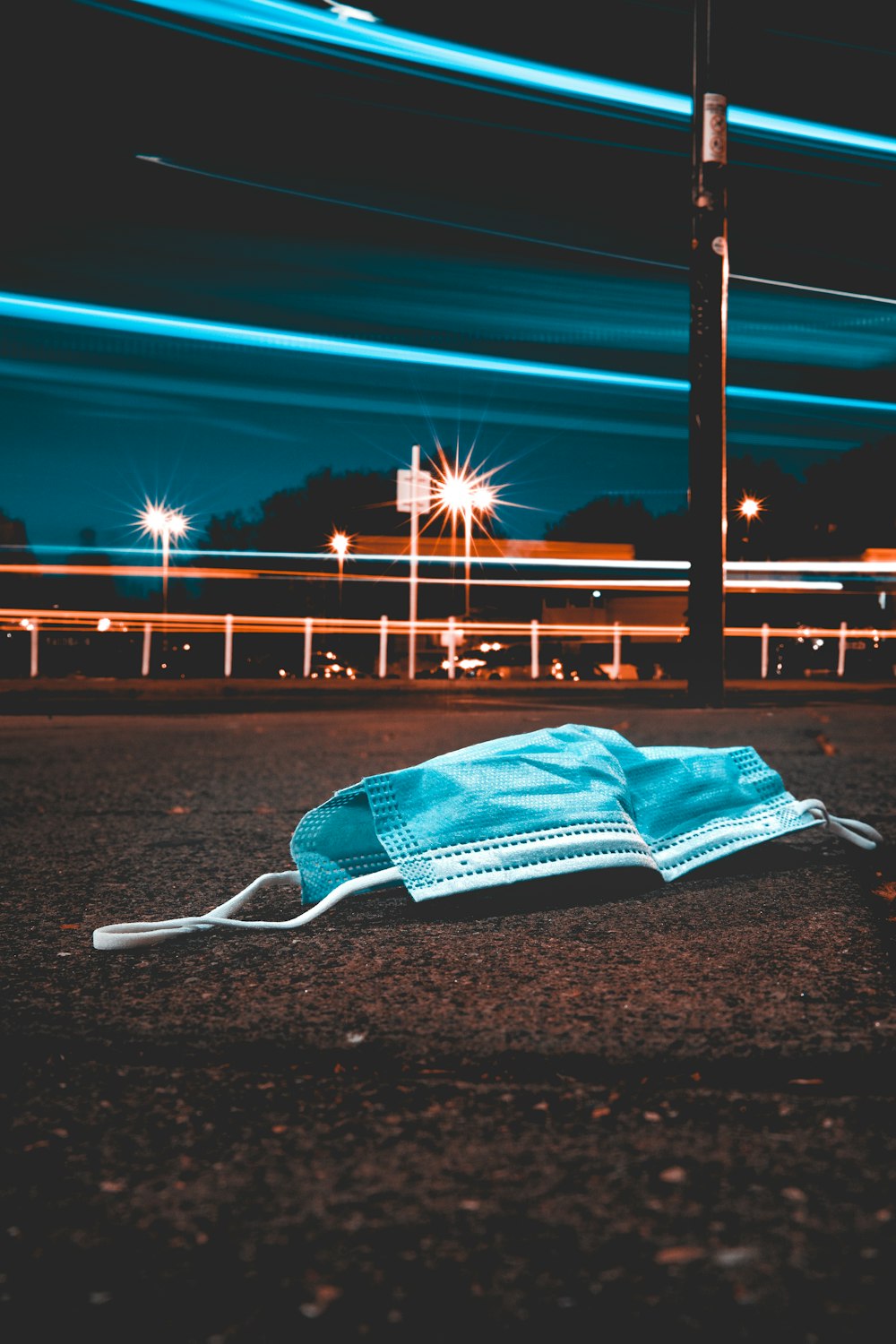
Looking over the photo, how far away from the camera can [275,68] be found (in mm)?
8633

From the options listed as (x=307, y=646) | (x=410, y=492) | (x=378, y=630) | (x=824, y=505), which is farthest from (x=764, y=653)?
(x=410, y=492)

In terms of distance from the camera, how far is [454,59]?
7941mm

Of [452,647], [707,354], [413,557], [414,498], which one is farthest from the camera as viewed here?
[414,498]

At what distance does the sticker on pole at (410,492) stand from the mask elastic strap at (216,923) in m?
20.4

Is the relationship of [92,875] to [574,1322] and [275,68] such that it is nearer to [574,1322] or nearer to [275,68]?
[574,1322]

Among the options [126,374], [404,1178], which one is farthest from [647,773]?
[126,374]

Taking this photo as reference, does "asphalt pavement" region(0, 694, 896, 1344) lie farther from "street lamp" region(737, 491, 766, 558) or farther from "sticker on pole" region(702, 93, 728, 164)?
"street lamp" region(737, 491, 766, 558)

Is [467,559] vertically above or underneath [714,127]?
above

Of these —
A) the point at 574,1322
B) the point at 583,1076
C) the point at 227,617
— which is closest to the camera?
the point at 574,1322

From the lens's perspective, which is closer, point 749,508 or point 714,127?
point 714,127

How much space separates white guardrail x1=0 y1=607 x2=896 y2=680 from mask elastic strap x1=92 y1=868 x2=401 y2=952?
12.6 metres

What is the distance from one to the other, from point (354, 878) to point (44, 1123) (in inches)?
34.4

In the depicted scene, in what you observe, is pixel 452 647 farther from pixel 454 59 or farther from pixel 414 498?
pixel 454 59

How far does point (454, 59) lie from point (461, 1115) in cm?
863
